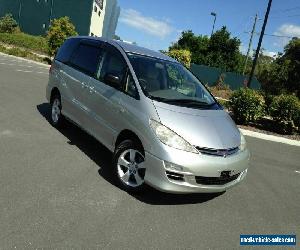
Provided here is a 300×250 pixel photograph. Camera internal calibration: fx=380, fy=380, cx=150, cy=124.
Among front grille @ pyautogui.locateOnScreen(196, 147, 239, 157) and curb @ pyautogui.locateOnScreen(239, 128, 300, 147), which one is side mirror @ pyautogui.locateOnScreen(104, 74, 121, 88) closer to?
front grille @ pyautogui.locateOnScreen(196, 147, 239, 157)

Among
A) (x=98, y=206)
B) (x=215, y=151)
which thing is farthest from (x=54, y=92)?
(x=215, y=151)

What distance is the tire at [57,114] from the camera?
25.9ft

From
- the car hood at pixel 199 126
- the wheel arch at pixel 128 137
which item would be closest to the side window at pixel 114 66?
the wheel arch at pixel 128 137

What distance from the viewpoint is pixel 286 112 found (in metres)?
13.7

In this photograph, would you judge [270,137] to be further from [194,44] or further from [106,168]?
[194,44]

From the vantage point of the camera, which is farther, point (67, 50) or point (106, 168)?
point (67, 50)

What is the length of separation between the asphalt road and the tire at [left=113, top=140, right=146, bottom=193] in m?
0.15

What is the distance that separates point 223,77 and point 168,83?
3088cm

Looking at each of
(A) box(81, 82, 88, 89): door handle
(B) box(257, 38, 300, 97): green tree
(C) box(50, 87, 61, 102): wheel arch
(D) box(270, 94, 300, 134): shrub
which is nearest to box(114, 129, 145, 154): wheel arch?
(A) box(81, 82, 88, 89): door handle

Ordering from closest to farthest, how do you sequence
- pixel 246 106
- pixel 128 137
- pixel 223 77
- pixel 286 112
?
1. pixel 128 137
2. pixel 286 112
3. pixel 246 106
4. pixel 223 77

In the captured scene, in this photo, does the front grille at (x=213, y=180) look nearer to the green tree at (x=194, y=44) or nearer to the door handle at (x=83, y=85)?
the door handle at (x=83, y=85)

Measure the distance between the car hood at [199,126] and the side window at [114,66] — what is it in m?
0.93

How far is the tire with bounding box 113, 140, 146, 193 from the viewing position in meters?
5.25

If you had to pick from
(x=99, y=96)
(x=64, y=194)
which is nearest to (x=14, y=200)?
(x=64, y=194)
